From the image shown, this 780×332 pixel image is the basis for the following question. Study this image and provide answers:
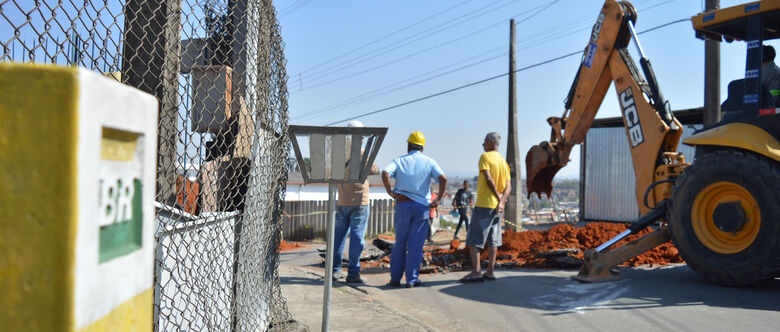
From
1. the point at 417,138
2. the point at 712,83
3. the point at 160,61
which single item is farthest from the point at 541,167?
the point at 160,61

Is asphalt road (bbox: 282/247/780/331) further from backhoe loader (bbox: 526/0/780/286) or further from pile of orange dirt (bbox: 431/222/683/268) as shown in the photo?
pile of orange dirt (bbox: 431/222/683/268)

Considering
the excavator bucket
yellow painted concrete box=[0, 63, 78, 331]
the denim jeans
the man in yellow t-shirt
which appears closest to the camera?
yellow painted concrete box=[0, 63, 78, 331]

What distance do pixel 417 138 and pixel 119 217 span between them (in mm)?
6364

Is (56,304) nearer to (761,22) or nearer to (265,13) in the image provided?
(265,13)

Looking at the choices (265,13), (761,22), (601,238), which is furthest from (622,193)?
(265,13)

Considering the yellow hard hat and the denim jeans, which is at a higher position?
the yellow hard hat

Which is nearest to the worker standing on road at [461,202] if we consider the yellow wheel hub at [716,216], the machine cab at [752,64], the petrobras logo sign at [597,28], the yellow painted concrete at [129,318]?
the petrobras logo sign at [597,28]

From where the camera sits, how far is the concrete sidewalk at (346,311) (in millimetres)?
4645

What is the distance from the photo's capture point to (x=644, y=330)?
4578 mm

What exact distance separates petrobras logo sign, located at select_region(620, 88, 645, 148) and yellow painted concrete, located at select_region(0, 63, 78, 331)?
23.8ft

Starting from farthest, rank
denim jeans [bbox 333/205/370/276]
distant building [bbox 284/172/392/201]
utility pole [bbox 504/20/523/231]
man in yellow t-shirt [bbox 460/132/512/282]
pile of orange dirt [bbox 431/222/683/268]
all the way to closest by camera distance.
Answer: distant building [bbox 284/172/392/201] → utility pole [bbox 504/20/523/231] → pile of orange dirt [bbox 431/222/683/268] → denim jeans [bbox 333/205/370/276] → man in yellow t-shirt [bbox 460/132/512/282]

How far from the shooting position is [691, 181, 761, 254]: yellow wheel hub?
5.59 m

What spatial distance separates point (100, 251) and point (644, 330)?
4.63 m

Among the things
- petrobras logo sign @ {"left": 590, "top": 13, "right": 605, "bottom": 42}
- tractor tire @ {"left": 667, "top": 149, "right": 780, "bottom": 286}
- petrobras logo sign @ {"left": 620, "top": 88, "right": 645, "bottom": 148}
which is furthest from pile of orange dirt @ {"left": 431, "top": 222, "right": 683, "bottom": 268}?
petrobras logo sign @ {"left": 590, "top": 13, "right": 605, "bottom": 42}
